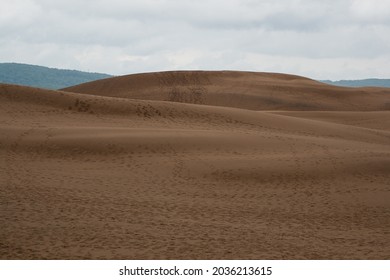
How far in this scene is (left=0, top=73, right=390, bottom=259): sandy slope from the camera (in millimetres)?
11312

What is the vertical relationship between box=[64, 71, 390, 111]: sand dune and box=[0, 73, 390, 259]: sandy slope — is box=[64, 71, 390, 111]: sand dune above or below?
above

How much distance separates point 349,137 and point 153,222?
20.8 m

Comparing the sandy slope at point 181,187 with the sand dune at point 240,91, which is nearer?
the sandy slope at point 181,187

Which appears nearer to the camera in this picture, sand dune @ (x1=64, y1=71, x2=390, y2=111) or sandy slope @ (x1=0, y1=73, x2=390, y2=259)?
sandy slope @ (x1=0, y1=73, x2=390, y2=259)

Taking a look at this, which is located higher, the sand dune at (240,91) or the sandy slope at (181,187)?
the sand dune at (240,91)

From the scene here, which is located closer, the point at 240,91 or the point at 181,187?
the point at 181,187

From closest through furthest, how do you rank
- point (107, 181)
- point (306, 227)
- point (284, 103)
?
1. point (306, 227)
2. point (107, 181)
3. point (284, 103)

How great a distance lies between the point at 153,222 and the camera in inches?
518

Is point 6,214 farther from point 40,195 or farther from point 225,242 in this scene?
point 225,242

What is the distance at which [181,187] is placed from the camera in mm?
17672

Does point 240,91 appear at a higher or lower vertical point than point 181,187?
higher

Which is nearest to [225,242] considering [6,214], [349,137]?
[6,214]

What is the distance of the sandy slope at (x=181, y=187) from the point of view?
1131cm
